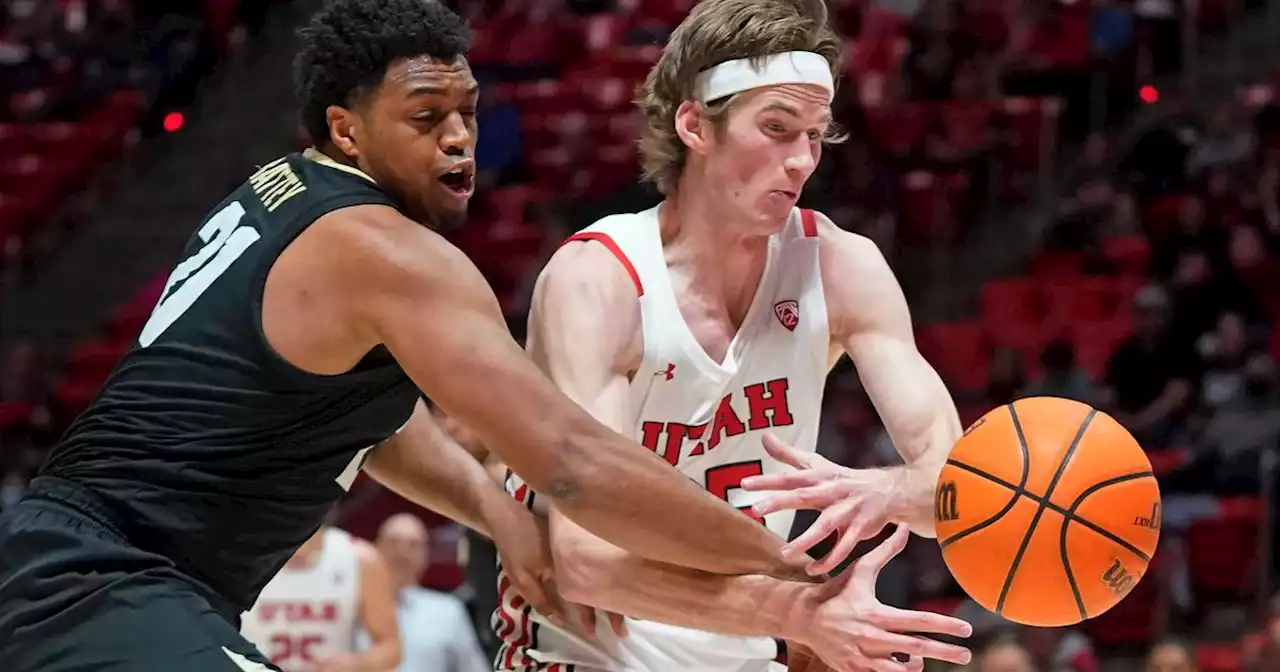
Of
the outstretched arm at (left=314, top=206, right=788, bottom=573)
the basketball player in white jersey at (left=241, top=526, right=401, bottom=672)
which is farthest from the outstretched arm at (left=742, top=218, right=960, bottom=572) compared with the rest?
the basketball player in white jersey at (left=241, top=526, right=401, bottom=672)

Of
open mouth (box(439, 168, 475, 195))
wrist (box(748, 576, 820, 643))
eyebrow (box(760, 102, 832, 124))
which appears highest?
eyebrow (box(760, 102, 832, 124))

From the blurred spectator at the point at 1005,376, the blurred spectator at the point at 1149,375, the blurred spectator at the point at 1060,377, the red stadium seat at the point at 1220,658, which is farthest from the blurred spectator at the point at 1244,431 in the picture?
the blurred spectator at the point at 1005,376

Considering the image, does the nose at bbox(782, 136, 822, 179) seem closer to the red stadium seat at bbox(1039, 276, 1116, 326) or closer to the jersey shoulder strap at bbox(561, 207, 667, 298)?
the jersey shoulder strap at bbox(561, 207, 667, 298)

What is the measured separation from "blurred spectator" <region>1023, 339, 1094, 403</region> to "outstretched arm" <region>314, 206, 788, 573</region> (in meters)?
6.78

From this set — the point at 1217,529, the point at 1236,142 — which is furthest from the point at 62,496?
the point at 1236,142

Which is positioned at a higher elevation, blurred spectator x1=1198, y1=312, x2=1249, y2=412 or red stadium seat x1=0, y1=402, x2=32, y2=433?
blurred spectator x1=1198, y1=312, x2=1249, y2=412

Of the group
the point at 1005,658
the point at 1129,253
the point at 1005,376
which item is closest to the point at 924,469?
the point at 1005,658

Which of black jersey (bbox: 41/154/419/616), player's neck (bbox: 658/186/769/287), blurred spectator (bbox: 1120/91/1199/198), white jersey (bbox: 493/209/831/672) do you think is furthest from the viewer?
blurred spectator (bbox: 1120/91/1199/198)

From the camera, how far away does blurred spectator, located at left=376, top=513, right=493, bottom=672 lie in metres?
7.99

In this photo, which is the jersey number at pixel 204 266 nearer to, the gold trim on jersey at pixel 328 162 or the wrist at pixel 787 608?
the gold trim on jersey at pixel 328 162

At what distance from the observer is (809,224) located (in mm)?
4258

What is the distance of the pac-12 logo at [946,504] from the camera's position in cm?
346

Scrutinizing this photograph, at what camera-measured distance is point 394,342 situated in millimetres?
3025

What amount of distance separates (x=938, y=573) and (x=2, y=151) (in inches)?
362
